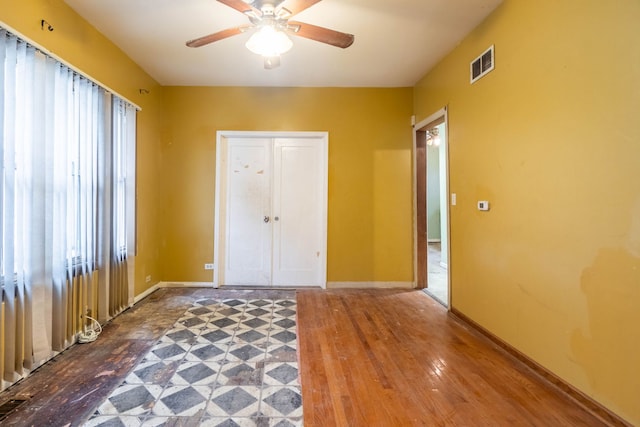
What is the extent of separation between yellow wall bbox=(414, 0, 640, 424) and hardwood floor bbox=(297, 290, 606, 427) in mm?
221

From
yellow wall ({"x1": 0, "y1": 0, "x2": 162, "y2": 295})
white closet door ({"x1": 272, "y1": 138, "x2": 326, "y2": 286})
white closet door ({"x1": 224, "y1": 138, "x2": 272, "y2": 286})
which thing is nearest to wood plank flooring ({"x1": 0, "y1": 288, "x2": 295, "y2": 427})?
yellow wall ({"x1": 0, "y1": 0, "x2": 162, "y2": 295})

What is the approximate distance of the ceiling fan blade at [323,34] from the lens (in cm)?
196

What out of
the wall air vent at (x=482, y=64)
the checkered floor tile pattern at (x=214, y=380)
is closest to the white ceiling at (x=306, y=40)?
the wall air vent at (x=482, y=64)

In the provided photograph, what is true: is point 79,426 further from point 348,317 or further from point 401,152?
point 401,152

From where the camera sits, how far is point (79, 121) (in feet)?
7.72

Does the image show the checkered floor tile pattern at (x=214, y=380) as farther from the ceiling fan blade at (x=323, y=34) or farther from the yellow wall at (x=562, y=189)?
the ceiling fan blade at (x=323, y=34)

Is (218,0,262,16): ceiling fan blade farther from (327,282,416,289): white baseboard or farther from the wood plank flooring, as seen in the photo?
(327,282,416,289): white baseboard

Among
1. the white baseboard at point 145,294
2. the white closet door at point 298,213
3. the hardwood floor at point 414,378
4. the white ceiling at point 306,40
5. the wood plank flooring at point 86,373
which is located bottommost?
the hardwood floor at point 414,378

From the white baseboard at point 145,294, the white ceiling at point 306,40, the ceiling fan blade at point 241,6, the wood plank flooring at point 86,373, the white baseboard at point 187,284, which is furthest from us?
the white baseboard at point 187,284

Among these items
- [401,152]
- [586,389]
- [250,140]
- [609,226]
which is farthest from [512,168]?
[250,140]

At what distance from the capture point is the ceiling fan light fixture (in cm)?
196

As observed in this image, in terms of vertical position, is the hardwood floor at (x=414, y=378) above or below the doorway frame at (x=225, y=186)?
below

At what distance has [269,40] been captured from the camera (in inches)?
78.4

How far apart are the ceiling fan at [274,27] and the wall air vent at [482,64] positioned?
1307 millimetres
